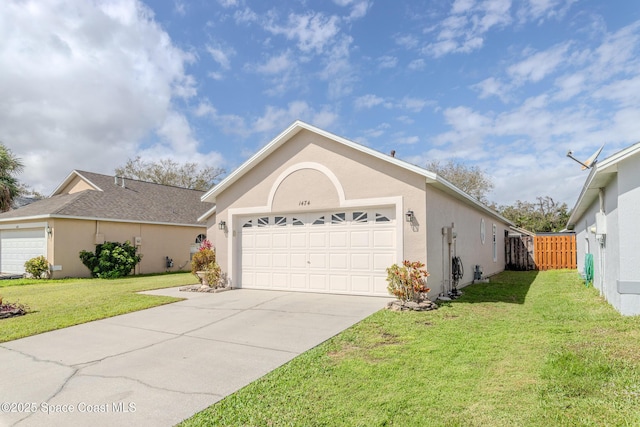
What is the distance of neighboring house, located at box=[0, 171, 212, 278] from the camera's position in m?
17.0

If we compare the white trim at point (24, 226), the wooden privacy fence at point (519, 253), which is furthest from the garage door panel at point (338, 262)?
the wooden privacy fence at point (519, 253)

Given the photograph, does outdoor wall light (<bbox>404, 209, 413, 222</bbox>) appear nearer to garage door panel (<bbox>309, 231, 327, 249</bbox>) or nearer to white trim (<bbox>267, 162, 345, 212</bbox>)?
white trim (<bbox>267, 162, 345, 212</bbox>)

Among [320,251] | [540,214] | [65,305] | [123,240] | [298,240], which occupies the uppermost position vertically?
[540,214]

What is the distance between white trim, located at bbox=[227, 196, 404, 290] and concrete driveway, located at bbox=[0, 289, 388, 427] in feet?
5.76

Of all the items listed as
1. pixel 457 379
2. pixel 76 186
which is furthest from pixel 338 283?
pixel 76 186

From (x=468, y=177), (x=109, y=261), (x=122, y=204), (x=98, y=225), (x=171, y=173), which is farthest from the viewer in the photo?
(x=171, y=173)

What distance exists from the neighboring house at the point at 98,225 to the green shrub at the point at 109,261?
22.6 inches

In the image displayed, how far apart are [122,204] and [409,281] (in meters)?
17.8

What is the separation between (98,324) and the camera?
7484 mm

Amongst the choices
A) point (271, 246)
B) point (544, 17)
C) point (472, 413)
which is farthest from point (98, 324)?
point (544, 17)

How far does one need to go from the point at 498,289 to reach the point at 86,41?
16.0m

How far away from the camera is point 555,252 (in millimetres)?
19828

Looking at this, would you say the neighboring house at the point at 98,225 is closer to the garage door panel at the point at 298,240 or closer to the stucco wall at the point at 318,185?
the stucco wall at the point at 318,185

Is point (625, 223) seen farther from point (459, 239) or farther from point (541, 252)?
point (541, 252)
